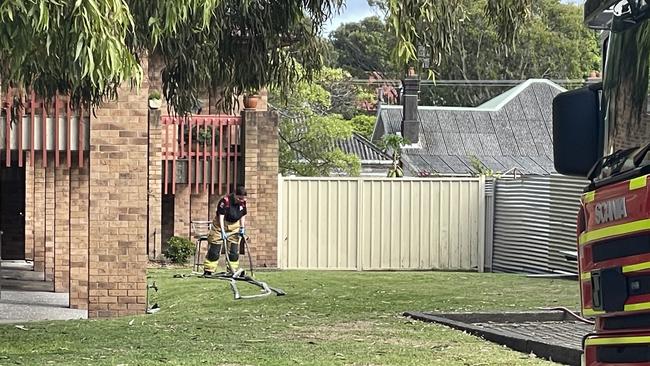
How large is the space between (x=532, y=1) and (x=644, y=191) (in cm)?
644

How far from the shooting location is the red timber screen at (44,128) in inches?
516

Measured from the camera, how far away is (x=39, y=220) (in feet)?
65.9

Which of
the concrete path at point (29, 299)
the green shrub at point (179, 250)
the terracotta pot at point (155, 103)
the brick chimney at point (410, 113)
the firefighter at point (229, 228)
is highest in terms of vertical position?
the brick chimney at point (410, 113)

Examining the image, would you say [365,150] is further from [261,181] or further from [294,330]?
[294,330]

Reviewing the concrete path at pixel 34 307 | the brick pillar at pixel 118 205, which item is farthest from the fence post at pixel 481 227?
the brick pillar at pixel 118 205

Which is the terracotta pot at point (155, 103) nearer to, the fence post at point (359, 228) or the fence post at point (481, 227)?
the fence post at point (359, 228)

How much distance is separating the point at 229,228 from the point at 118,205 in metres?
5.19

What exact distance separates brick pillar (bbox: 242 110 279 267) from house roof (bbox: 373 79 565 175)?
16.9 metres

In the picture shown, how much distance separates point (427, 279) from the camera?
18.4m

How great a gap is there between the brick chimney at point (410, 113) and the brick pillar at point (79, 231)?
24.9 metres

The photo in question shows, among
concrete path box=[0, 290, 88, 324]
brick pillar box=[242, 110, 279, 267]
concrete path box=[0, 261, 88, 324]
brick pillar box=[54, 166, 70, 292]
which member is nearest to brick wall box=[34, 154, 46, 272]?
concrete path box=[0, 261, 88, 324]

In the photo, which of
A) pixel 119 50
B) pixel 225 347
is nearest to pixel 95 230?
pixel 225 347

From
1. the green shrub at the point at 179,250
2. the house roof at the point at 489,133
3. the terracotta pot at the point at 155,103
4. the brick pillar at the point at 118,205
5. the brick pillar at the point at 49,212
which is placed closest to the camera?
the brick pillar at the point at 118,205

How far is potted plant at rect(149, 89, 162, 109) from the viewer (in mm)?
21156
